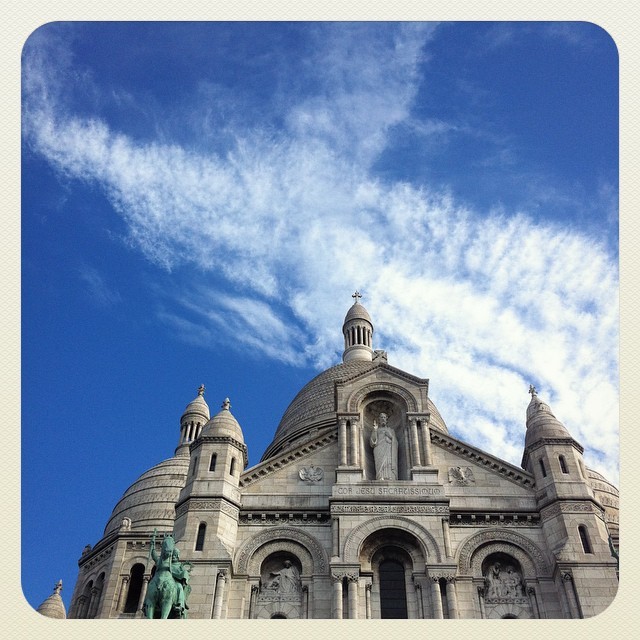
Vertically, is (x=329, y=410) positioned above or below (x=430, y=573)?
above

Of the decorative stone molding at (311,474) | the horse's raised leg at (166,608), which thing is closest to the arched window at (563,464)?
the decorative stone molding at (311,474)

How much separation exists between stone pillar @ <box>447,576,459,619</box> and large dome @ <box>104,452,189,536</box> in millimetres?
16273

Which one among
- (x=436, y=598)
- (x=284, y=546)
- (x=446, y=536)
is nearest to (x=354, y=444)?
(x=284, y=546)

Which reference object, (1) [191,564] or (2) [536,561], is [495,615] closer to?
(2) [536,561]

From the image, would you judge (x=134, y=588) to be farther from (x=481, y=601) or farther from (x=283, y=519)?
(x=481, y=601)

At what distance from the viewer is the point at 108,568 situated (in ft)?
107

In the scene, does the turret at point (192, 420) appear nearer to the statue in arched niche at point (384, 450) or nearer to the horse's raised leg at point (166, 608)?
the statue in arched niche at point (384, 450)

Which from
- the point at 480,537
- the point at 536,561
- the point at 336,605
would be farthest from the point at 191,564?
the point at 536,561

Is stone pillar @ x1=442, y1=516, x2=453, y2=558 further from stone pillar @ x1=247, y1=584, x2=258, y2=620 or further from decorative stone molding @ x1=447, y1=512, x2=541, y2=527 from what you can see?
stone pillar @ x1=247, y1=584, x2=258, y2=620

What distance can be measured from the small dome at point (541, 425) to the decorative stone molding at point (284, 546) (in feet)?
27.4

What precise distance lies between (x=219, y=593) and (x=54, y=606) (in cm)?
1515

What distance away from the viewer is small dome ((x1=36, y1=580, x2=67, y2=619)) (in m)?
32.4

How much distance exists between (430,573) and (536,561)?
3410mm

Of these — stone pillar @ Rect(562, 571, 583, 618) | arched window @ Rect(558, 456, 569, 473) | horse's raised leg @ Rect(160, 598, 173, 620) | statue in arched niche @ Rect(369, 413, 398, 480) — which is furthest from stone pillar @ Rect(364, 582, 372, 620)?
arched window @ Rect(558, 456, 569, 473)
